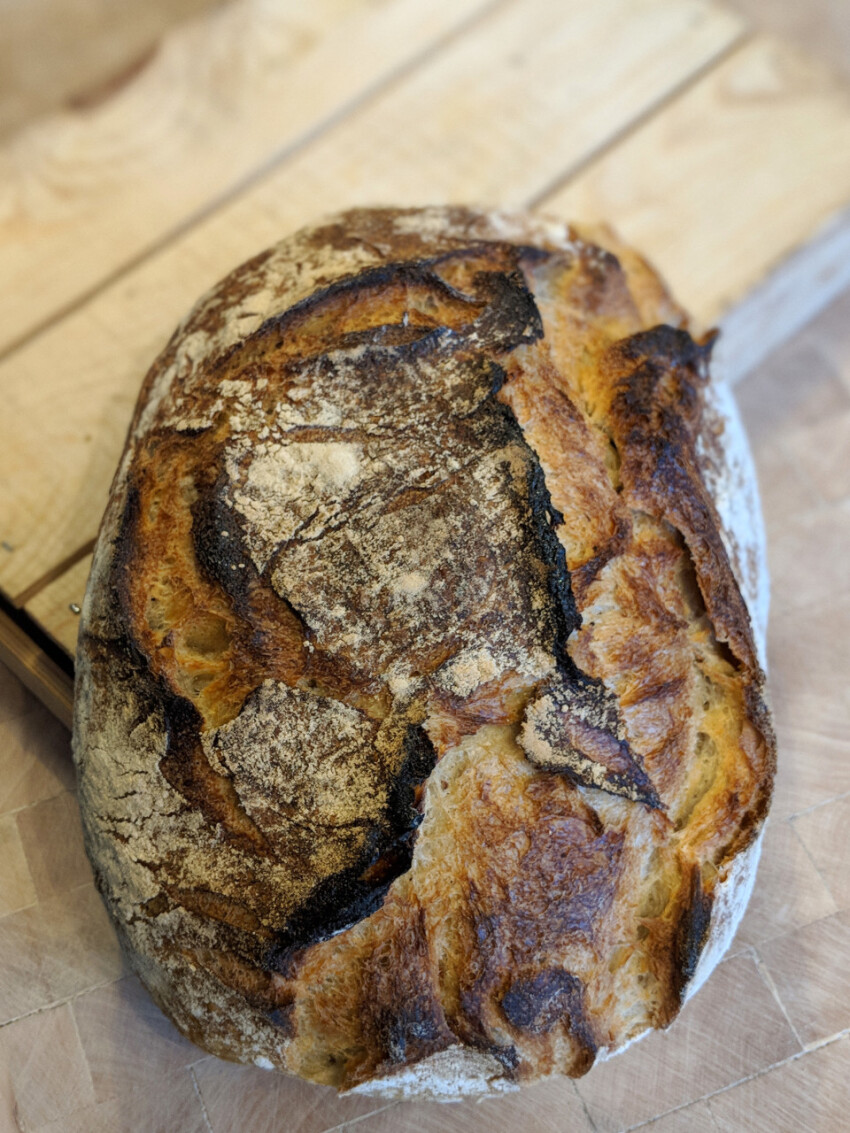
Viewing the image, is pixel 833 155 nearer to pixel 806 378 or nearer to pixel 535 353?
pixel 806 378

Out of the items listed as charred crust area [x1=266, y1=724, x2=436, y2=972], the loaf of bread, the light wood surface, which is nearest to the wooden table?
the light wood surface

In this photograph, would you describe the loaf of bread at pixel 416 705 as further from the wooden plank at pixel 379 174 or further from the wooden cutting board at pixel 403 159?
the wooden cutting board at pixel 403 159

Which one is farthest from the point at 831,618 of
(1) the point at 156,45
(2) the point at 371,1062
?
(1) the point at 156,45

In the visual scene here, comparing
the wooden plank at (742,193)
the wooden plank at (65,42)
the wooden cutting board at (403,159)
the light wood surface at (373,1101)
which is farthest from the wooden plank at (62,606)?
the wooden plank at (65,42)

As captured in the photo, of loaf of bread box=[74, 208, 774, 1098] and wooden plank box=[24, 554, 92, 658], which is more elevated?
wooden plank box=[24, 554, 92, 658]

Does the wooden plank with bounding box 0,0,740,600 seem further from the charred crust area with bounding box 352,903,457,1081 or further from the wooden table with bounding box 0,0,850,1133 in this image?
the charred crust area with bounding box 352,903,457,1081

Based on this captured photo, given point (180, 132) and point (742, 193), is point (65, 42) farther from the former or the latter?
point (742, 193)
